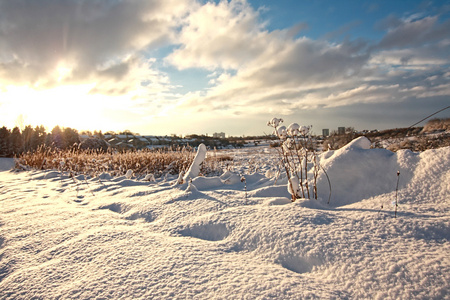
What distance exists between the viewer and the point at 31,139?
16766 millimetres

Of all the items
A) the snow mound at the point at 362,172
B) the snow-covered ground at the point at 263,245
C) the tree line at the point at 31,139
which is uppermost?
the tree line at the point at 31,139

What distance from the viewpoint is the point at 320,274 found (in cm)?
108

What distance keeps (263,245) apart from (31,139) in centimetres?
2129

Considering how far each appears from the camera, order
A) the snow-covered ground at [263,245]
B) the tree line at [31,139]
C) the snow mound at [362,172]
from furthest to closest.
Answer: the tree line at [31,139] < the snow mound at [362,172] < the snow-covered ground at [263,245]

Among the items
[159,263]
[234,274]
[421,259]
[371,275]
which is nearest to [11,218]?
[159,263]

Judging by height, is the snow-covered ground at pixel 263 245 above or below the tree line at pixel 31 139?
below

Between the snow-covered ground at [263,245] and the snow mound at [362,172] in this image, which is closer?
the snow-covered ground at [263,245]

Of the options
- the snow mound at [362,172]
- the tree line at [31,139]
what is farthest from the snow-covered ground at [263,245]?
the tree line at [31,139]

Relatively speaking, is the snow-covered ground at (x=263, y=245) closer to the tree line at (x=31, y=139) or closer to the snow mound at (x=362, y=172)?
the snow mound at (x=362, y=172)

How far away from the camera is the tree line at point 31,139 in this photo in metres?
14.9

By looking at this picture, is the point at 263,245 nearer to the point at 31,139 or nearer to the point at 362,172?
the point at 362,172

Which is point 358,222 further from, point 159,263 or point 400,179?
point 159,263

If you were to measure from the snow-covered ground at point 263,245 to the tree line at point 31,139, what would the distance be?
16.2 metres

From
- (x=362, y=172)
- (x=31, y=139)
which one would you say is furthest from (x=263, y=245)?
(x=31, y=139)
